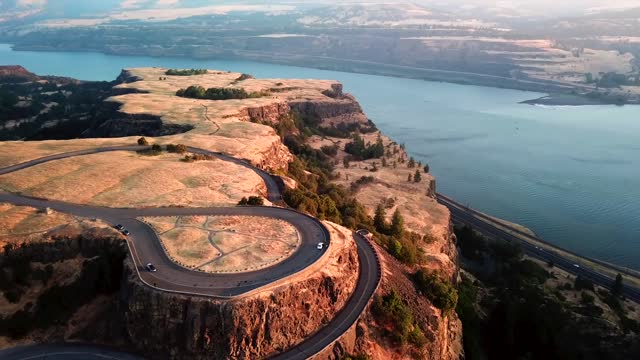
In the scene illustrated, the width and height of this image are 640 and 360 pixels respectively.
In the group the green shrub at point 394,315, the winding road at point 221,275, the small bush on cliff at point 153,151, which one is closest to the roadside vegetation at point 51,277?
the winding road at point 221,275

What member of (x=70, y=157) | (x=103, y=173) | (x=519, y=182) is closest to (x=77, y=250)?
(x=103, y=173)

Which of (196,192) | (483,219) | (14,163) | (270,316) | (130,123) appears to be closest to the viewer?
(270,316)

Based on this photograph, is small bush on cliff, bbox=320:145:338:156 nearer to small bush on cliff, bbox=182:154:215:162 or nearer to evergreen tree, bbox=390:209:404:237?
small bush on cliff, bbox=182:154:215:162

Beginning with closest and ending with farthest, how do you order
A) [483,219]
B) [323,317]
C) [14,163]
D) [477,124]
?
[323,317] → [14,163] → [483,219] → [477,124]

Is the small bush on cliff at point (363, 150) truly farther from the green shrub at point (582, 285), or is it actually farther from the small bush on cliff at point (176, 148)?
the small bush on cliff at point (176, 148)

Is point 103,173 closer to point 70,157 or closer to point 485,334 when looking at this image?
Result: point 70,157

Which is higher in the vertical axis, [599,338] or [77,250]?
[77,250]

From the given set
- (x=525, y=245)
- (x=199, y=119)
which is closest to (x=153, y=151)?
(x=199, y=119)
